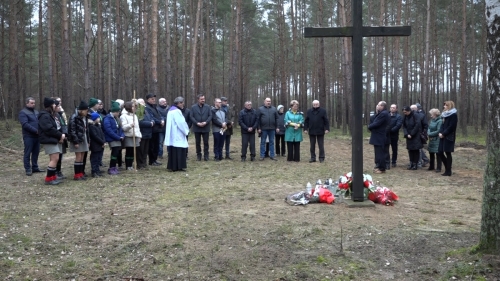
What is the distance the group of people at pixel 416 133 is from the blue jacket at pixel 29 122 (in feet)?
29.1

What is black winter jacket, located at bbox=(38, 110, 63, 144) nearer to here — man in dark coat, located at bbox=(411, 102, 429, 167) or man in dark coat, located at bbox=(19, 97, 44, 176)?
man in dark coat, located at bbox=(19, 97, 44, 176)

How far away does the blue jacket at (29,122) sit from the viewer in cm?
1087

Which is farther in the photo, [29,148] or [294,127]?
[294,127]

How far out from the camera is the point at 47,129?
31.2 ft

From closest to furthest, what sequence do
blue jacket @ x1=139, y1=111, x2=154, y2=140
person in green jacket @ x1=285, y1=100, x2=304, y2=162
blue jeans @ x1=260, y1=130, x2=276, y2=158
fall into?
blue jacket @ x1=139, y1=111, x2=154, y2=140
person in green jacket @ x1=285, y1=100, x2=304, y2=162
blue jeans @ x1=260, y1=130, x2=276, y2=158

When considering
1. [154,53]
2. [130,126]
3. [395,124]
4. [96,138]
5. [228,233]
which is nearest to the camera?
[228,233]

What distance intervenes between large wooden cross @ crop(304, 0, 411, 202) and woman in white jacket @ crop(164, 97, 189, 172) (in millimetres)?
5431

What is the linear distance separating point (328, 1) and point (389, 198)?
30662 mm

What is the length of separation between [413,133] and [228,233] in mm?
8137

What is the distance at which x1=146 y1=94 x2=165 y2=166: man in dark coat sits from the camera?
500 inches

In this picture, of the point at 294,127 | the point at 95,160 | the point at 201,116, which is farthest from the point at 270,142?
the point at 95,160

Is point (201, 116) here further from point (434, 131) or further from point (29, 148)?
point (434, 131)

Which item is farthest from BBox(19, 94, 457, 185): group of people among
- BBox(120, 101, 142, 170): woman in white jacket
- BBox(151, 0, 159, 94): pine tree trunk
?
BBox(151, 0, 159, 94): pine tree trunk

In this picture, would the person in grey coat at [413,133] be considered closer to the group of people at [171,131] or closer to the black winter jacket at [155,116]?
the group of people at [171,131]
